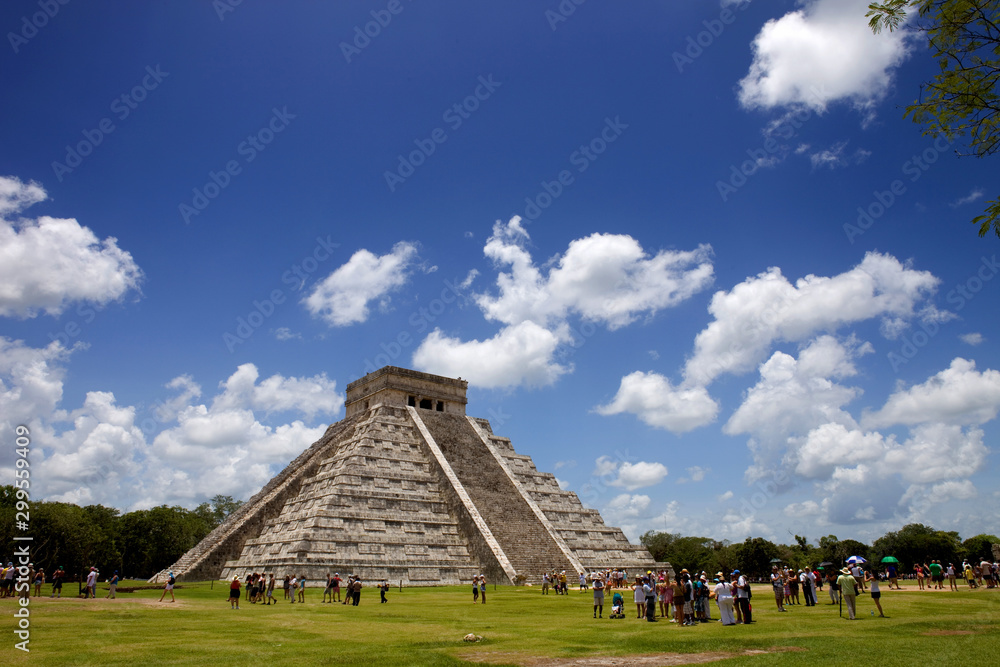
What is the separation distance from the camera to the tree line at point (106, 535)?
139 ft

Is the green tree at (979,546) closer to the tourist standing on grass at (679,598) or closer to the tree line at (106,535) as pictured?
the tourist standing on grass at (679,598)

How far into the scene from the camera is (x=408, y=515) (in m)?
30.0

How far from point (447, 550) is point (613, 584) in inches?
317

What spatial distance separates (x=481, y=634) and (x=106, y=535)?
5431 centimetres

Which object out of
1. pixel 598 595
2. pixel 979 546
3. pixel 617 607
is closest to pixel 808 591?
pixel 617 607

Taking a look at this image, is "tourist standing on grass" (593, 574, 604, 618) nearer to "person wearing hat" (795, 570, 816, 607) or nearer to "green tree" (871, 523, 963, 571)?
"person wearing hat" (795, 570, 816, 607)

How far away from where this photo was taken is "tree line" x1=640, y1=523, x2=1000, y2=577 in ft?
199

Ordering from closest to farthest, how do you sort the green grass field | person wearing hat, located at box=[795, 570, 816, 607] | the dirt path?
1. the dirt path
2. the green grass field
3. person wearing hat, located at box=[795, 570, 816, 607]

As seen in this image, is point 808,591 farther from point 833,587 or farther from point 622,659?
point 622,659

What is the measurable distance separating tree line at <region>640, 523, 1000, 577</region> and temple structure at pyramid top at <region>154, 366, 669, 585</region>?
106 feet

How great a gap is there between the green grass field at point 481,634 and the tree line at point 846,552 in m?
46.6

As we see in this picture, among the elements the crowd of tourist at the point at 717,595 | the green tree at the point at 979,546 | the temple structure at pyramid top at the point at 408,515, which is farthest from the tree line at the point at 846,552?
the crowd of tourist at the point at 717,595

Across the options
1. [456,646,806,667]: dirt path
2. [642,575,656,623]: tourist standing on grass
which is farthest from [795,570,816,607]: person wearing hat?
[456,646,806,667]: dirt path

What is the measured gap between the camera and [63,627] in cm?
1325
